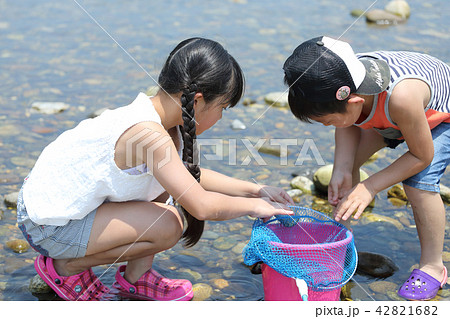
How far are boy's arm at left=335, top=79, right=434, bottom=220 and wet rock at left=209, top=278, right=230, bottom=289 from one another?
60 cm

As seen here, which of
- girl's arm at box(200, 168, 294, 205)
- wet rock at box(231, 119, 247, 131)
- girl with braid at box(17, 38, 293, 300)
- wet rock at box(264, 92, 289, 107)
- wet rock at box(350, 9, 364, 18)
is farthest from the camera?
wet rock at box(350, 9, 364, 18)

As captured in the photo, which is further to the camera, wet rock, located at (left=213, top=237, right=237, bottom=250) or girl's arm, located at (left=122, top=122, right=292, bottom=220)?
wet rock, located at (left=213, top=237, right=237, bottom=250)

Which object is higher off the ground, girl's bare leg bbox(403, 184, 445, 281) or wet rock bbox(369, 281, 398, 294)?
Result: girl's bare leg bbox(403, 184, 445, 281)

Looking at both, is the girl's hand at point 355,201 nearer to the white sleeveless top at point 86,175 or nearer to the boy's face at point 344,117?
the boy's face at point 344,117

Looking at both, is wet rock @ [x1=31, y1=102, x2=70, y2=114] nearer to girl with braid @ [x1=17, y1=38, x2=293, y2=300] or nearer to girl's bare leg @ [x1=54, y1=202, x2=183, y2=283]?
girl with braid @ [x1=17, y1=38, x2=293, y2=300]

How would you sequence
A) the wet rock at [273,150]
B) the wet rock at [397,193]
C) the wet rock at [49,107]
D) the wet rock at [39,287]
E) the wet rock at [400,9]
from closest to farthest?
the wet rock at [39,287]
the wet rock at [397,193]
the wet rock at [273,150]
the wet rock at [49,107]
the wet rock at [400,9]

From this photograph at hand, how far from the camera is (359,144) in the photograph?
3043mm

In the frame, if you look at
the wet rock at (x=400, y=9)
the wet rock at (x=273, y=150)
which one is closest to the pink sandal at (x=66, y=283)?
the wet rock at (x=273, y=150)

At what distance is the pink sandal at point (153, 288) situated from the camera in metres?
2.64

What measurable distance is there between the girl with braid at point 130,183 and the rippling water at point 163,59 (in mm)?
299

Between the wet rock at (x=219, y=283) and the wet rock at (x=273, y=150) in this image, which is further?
the wet rock at (x=273, y=150)

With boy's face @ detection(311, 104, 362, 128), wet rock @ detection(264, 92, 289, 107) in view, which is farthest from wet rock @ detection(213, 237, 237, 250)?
wet rock @ detection(264, 92, 289, 107)

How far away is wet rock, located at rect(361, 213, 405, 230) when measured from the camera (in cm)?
325

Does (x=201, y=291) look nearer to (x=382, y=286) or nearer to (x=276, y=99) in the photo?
(x=382, y=286)
